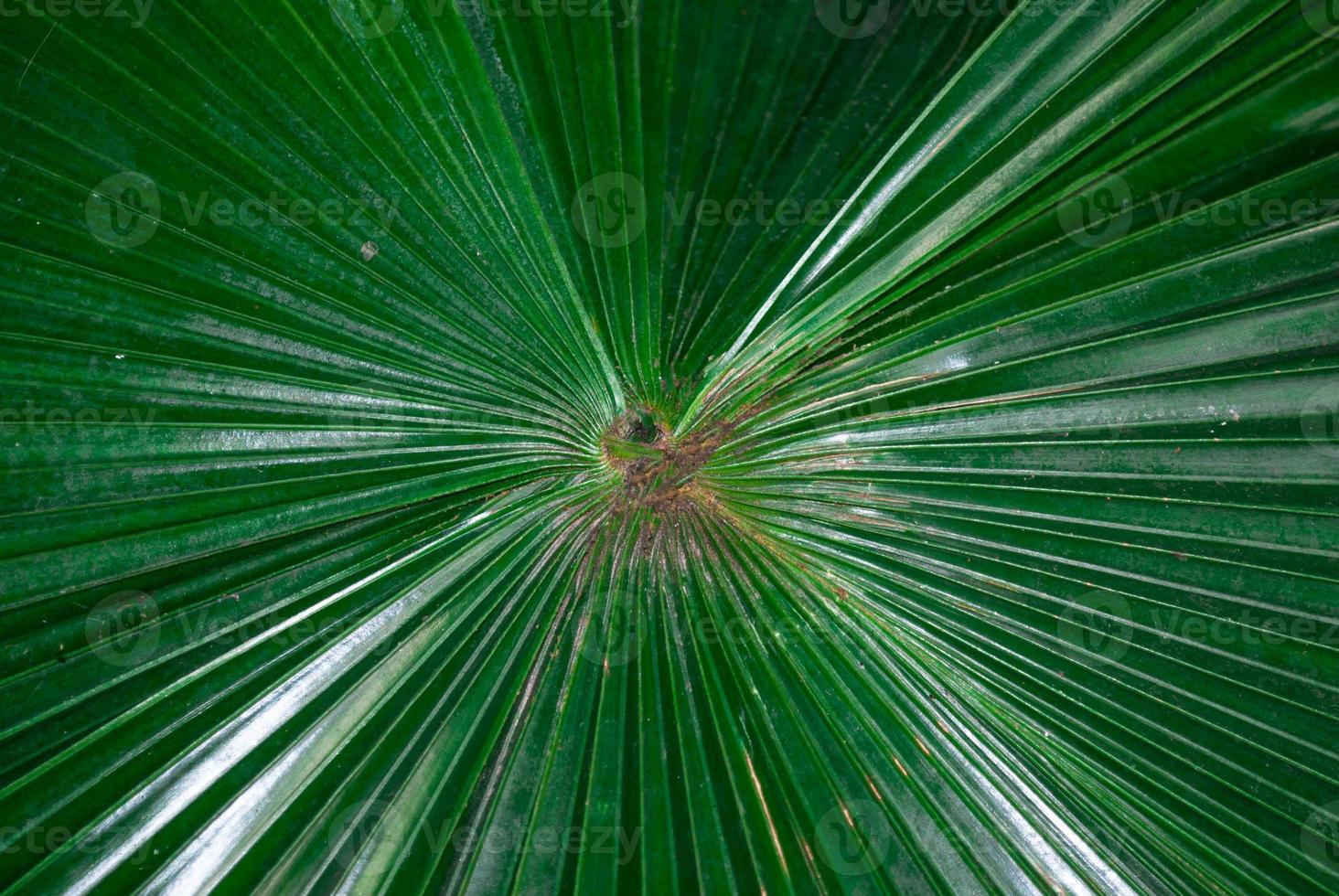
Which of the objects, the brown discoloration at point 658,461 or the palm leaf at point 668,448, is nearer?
the palm leaf at point 668,448

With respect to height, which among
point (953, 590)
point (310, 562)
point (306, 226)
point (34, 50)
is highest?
point (34, 50)

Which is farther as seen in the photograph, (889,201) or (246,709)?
(246,709)

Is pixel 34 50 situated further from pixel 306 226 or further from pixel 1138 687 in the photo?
pixel 1138 687

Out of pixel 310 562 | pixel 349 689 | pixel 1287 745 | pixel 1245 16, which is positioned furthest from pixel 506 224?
pixel 1287 745

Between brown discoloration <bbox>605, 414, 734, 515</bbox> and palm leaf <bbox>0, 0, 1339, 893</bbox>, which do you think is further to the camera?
brown discoloration <bbox>605, 414, 734, 515</bbox>

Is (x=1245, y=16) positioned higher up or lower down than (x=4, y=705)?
higher up

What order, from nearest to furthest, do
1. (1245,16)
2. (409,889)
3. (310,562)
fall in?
1. (1245,16)
2. (409,889)
3. (310,562)

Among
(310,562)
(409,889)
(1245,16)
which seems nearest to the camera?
(1245,16)
